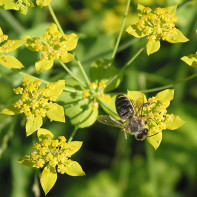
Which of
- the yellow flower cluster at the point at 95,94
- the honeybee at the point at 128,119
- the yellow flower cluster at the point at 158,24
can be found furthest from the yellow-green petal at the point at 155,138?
the yellow flower cluster at the point at 158,24

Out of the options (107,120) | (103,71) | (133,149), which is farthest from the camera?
(133,149)

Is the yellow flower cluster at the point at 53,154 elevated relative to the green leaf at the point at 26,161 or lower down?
elevated

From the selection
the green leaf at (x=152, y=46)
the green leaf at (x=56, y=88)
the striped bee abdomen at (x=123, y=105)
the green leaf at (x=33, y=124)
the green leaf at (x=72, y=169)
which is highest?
the green leaf at (x=152, y=46)

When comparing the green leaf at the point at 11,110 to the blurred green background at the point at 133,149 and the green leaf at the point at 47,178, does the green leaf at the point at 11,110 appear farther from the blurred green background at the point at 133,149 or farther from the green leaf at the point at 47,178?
the blurred green background at the point at 133,149

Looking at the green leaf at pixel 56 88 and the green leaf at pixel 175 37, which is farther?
the green leaf at pixel 175 37

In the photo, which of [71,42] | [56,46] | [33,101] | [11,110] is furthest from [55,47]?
[11,110]

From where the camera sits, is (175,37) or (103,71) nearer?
(175,37)

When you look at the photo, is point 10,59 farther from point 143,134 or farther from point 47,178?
point 143,134

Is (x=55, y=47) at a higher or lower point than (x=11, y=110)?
higher
